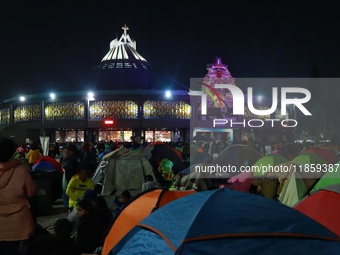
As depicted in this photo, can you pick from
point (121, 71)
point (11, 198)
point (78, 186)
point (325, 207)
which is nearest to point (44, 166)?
point (78, 186)

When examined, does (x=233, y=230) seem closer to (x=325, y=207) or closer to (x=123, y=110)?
(x=325, y=207)

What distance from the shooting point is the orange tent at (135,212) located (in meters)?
5.67

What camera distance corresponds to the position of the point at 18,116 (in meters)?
76.8

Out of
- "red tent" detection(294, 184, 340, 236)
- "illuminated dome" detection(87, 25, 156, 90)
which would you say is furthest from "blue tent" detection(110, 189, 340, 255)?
"illuminated dome" detection(87, 25, 156, 90)

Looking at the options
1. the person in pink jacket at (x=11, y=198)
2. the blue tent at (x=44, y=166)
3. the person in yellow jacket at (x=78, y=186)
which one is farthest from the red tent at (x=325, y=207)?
the blue tent at (x=44, y=166)

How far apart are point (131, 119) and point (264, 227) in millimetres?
62332

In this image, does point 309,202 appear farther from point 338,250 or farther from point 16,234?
point 16,234

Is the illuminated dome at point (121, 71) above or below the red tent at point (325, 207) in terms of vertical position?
above

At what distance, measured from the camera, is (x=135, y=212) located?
5.92 m

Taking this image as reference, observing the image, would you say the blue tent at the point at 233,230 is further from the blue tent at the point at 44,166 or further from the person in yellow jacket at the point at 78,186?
the blue tent at the point at 44,166

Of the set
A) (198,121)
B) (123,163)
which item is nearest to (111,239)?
(123,163)

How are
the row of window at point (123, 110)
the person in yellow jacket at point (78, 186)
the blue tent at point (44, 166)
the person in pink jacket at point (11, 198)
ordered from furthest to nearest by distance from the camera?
the row of window at point (123, 110) → the blue tent at point (44, 166) → the person in yellow jacket at point (78, 186) → the person in pink jacket at point (11, 198)

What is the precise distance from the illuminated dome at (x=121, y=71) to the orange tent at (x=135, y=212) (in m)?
64.4

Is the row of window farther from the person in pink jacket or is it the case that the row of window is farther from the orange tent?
the person in pink jacket
